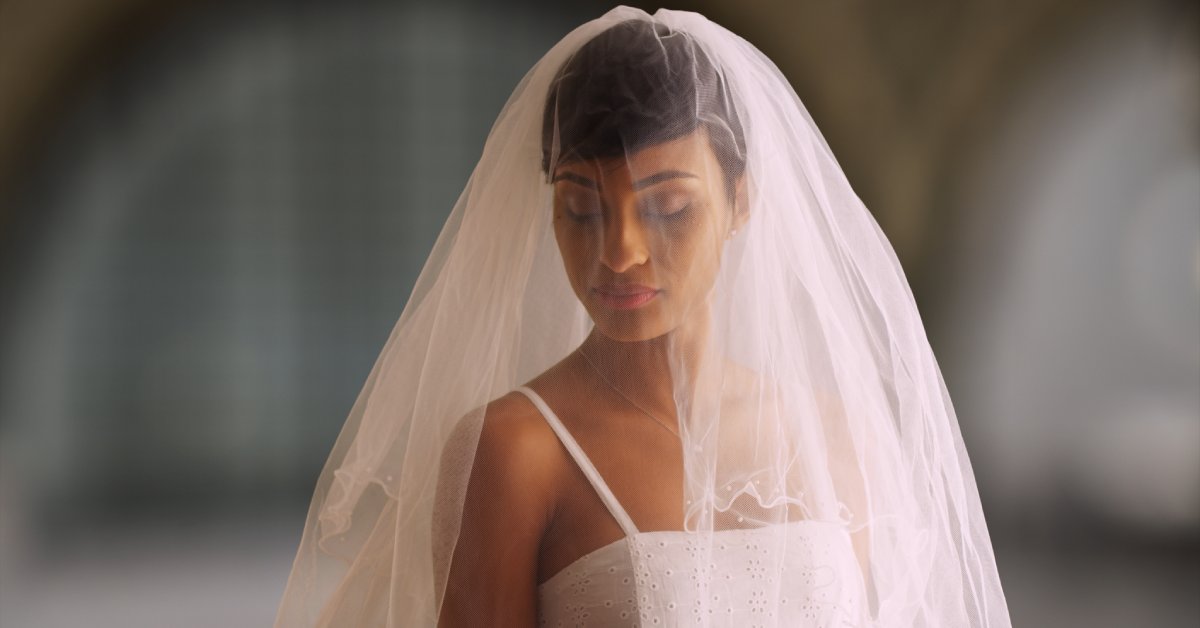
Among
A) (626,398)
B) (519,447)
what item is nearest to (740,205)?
(626,398)

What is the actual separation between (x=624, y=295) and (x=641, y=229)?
69 millimetres

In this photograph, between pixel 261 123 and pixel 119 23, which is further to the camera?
pixel 261 123

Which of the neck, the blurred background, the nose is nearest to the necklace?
the neck

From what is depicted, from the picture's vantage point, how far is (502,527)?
3.51ft

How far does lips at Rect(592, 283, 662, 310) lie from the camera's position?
1.08 metres

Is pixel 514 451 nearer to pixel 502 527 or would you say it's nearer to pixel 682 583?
pixel 502 527

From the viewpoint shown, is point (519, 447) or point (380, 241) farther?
point (380, 241)

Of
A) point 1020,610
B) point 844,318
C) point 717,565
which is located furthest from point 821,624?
point 1020,610

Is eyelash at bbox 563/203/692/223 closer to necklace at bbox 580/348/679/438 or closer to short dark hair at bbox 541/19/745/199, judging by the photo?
short dark hair at bbox 541/19/745/199

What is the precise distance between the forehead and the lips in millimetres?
106

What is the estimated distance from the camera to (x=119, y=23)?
3.85m

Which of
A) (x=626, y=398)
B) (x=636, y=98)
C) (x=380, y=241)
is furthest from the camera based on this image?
(x=380, y=241)

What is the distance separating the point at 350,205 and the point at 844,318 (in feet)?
11.3

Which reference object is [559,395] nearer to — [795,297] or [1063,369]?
[795,297]
